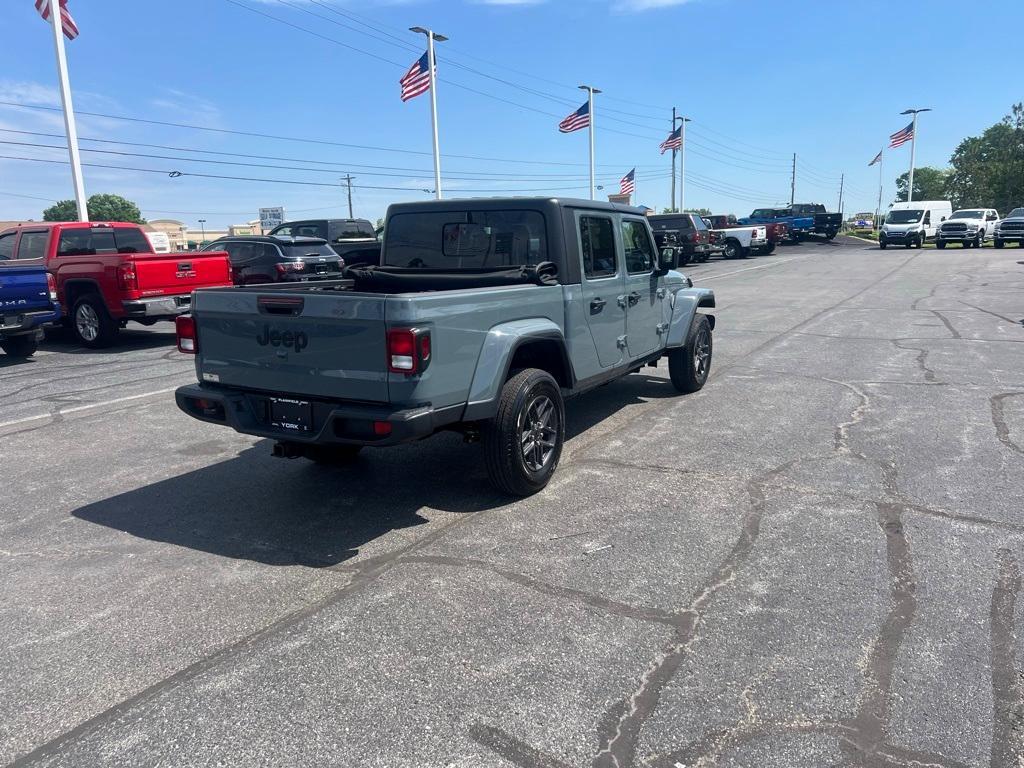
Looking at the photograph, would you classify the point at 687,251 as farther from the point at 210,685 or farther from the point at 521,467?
the point at 210,685

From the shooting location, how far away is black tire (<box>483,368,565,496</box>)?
470 centimetres

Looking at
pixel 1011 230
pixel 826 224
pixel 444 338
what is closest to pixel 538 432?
pixel 444 338

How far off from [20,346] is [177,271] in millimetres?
2429

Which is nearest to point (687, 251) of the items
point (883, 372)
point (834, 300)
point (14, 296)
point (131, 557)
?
point (834, 300)

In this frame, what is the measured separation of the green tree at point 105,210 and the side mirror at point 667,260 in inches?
5103

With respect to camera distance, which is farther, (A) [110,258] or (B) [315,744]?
(A) [110,258]

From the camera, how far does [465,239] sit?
5.70m

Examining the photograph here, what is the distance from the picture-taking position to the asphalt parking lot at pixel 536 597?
2.72m

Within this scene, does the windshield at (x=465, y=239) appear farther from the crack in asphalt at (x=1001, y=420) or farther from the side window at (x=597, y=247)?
the crack in asphalt at (x=1001, y=420)

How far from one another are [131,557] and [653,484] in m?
3.26

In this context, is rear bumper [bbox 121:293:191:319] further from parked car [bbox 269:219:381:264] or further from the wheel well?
parked car [bbox 269:219:381:264]

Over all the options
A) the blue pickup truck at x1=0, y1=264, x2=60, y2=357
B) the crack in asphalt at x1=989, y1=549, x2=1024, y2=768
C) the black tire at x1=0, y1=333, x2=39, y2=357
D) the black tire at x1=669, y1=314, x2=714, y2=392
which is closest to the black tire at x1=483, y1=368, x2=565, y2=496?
the crack in asphalt at x1=989, y1=549, x2=1024, y2=768

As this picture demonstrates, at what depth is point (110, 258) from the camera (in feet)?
37.6

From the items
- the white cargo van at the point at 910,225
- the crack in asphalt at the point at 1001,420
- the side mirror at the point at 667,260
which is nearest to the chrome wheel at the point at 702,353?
the side mirror at the point at 667,260
